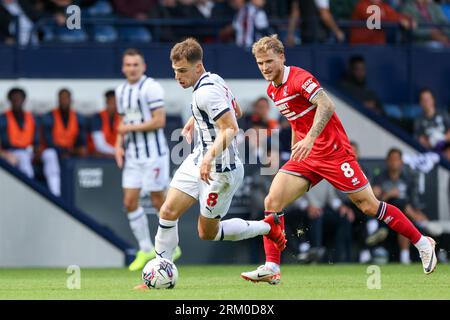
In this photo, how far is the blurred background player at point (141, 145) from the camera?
1398 cm

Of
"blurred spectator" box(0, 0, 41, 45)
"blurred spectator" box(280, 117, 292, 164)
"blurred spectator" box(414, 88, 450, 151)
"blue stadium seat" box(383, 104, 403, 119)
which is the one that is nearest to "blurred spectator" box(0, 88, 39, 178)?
"blurred spectator" box(0, 0, 41, 45)

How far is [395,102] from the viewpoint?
712 inches

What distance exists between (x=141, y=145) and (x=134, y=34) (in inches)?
153

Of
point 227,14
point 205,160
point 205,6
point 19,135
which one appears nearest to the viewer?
point 205,160

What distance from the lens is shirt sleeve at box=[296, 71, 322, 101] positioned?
10688 mm

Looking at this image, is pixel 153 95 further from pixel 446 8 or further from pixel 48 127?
pixel 446 8

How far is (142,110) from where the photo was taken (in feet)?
46.1

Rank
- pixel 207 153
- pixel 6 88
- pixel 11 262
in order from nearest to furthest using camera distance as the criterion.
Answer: pixel 207 153 < pixel 11 262 < pixel 6 88

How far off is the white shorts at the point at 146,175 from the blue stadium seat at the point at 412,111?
15.9ft

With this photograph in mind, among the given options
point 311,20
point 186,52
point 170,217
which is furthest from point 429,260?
point 311,20

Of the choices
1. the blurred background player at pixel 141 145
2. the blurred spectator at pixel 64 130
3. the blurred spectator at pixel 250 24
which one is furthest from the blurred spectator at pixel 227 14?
the blurred background player at pixel 141 145
